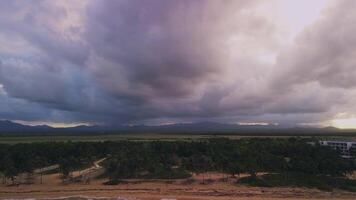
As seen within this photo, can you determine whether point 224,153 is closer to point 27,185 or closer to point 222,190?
point 222,190

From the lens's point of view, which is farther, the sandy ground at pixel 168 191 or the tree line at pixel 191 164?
the tree line at pixel 191 164

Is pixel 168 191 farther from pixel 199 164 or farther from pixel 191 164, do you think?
pixel 191 164

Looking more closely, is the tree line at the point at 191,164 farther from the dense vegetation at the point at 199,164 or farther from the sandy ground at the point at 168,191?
the sandy ground at the point at 168,191

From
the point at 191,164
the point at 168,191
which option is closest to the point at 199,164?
the point at 191,164

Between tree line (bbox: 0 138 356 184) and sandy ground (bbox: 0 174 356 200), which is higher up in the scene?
tree line (bbox: 0 138 356 184)

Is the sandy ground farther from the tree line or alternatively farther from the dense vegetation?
the tree line

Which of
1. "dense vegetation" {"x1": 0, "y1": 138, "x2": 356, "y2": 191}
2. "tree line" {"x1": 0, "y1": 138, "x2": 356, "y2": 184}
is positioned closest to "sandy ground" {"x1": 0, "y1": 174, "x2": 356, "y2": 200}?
"dense vegetation" {"x1": 0, "y1": 138, "x2": 356, "y2": 191}

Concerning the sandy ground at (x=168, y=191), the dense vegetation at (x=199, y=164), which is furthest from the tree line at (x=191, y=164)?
the sandy ground at (x=168, y=191)

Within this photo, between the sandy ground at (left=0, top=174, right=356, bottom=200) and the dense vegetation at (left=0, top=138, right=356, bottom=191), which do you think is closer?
the sandy ground at (left=0, top=174, right=356, bottom=200)
